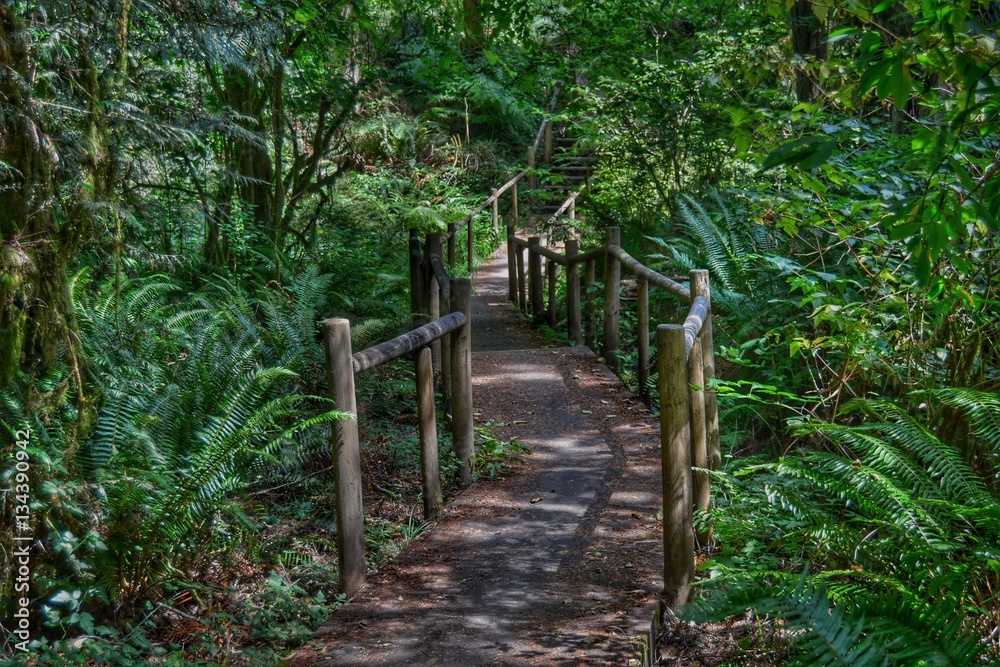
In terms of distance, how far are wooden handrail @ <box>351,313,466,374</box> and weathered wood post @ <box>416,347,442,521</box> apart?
0.09m

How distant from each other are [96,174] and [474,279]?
10.2 m

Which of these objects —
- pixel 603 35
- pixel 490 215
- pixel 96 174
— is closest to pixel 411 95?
pixel 490 215

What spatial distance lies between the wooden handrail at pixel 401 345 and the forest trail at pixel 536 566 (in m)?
0.93

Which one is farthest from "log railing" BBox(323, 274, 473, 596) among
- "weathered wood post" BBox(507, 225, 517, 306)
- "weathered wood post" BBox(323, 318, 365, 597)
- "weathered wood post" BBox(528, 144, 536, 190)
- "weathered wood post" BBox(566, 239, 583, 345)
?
"weathered wood post" BBox(528, 144, 536, 190)

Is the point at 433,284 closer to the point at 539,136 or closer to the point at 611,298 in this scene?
the point at 611,298

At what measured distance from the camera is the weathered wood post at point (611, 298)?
716 cm

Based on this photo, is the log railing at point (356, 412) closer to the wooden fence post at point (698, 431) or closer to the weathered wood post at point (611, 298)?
the wooden fence post at point (698, 431)

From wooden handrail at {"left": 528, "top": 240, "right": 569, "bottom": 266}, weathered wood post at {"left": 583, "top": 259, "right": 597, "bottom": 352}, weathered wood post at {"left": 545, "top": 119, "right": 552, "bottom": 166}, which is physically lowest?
weathered wood post at {"left": 583, "top": 259, "right": 597, "bottom": 352}

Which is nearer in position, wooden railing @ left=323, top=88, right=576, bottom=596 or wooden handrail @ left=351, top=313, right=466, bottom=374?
wooden railing @ left=323, top=88, right=576, bottom=596

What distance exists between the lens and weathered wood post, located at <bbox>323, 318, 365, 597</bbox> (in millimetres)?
3510

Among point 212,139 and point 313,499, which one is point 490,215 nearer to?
point 212,139

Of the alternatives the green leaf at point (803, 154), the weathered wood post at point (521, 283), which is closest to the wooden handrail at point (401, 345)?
the green leaf at point (803, 154)

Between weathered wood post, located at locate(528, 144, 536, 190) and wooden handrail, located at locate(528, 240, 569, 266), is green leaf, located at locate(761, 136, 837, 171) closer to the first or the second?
wooden handrail, located at locate(528, 240, 569, 266)

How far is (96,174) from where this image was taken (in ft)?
14.1
